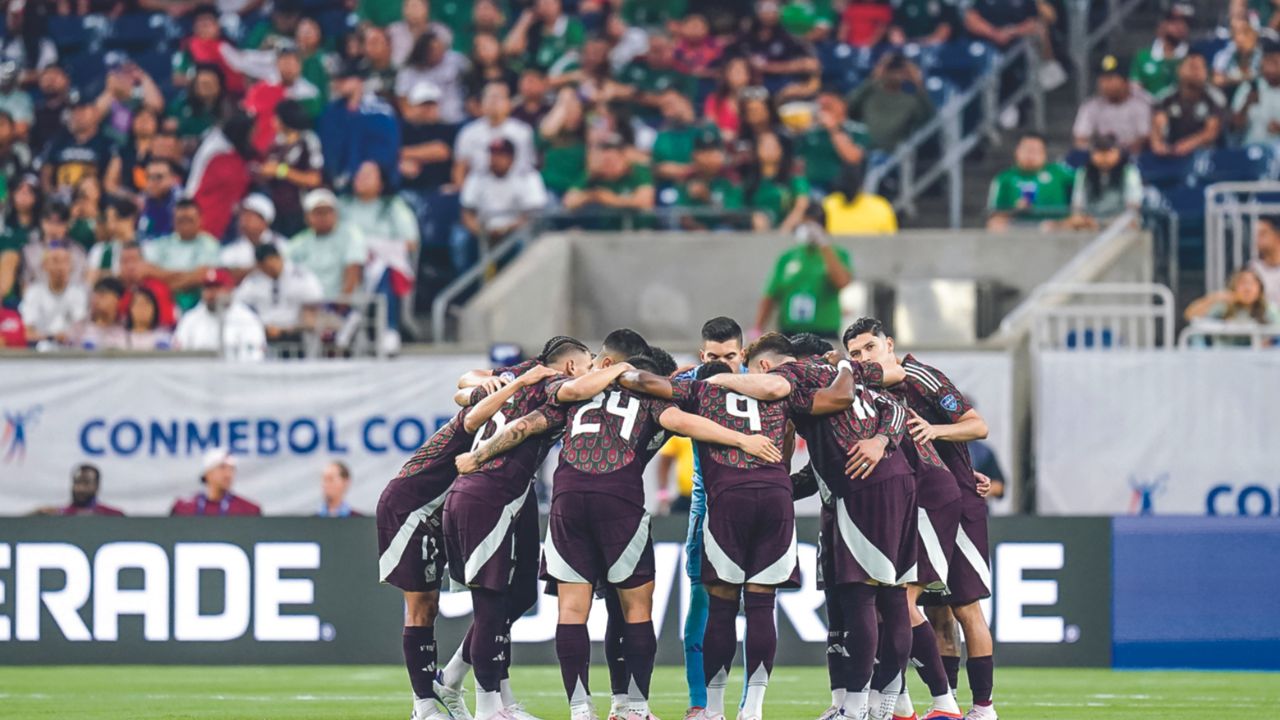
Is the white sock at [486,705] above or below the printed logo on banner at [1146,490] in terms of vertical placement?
below

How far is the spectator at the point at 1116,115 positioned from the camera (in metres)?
20.8

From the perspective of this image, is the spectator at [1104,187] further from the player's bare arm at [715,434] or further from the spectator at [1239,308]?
the player's bare arm at [715,434]

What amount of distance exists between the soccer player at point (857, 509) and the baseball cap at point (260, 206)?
9.45 meters

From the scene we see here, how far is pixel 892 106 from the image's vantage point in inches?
849

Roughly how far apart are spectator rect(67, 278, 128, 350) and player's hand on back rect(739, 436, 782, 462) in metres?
9.71

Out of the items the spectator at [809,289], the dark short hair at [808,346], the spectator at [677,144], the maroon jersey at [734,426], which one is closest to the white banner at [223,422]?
the spectator at [809,289]

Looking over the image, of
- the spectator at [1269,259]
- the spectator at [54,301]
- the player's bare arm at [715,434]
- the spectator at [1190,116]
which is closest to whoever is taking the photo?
the player's bare arm at [715,434]

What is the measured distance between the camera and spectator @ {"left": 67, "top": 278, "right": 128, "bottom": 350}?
63.6ft

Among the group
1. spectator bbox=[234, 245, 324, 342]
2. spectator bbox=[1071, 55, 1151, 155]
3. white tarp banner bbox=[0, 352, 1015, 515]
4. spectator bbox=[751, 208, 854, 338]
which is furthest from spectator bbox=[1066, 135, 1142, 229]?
spectator bbox=[234, 245, 324, 342]

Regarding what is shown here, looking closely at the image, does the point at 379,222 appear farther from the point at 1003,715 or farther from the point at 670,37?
the point at 1003,715

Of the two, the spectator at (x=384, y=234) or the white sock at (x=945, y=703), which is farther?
the spectator at (x=384, y=234)

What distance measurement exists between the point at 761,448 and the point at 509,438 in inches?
49.6

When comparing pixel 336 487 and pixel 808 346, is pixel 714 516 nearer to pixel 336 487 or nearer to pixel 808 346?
pixel 808 346

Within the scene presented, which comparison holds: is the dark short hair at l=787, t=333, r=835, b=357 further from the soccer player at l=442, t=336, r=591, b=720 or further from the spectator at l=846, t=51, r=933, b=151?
the spectator at l=846, t=51, r=933, b=151
